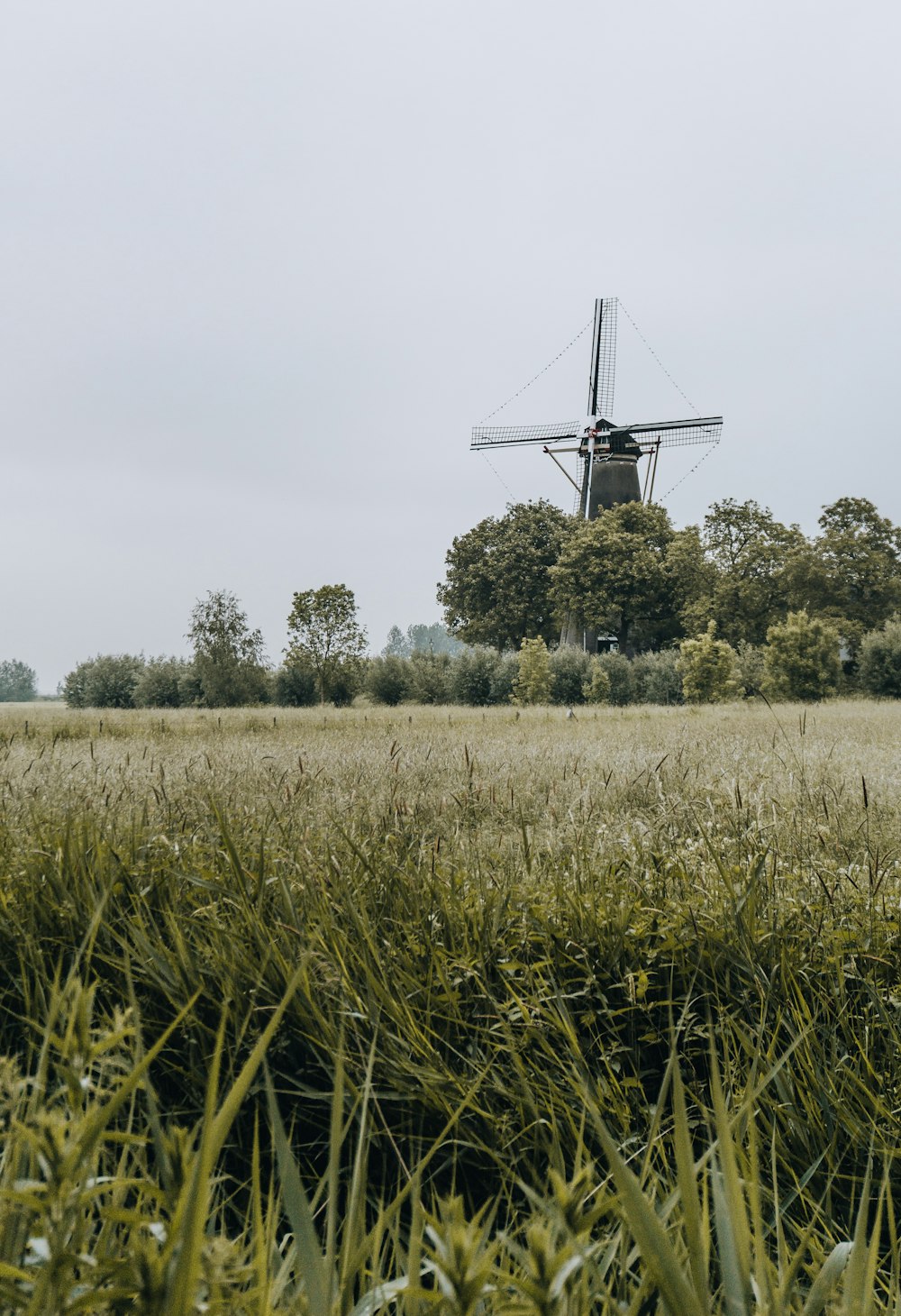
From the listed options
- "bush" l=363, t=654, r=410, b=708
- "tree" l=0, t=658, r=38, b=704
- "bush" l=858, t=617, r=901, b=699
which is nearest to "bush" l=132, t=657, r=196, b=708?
"bush" l=363, t=654, r=410, b=708

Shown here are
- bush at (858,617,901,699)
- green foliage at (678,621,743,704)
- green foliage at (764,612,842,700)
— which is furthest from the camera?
bush at (858,617,901,699)

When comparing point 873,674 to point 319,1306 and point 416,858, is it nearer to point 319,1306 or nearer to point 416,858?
point 416,858

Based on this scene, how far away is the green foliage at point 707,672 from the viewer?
3222 cm

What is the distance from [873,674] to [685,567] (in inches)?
472

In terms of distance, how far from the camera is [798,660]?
33750 mm

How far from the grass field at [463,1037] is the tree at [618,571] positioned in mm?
41590

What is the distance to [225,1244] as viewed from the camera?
0.56 metres

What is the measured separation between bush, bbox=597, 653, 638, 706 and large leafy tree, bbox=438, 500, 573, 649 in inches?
460

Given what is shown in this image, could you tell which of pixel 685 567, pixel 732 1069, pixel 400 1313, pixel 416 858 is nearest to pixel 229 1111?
pixel 400 1313

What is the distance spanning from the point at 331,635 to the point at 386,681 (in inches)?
134

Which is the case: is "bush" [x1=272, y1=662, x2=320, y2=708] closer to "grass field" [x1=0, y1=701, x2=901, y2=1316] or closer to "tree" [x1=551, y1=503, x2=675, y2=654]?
"tree" [x1=551, y1=503, x2=675, y2=654]

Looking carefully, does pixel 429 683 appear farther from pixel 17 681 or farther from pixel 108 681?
pixel 17 681

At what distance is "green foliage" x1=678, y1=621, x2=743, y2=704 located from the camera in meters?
32.2

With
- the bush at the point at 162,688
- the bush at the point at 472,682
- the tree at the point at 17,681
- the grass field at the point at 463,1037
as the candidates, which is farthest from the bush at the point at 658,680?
the tree at the point at 17,681
